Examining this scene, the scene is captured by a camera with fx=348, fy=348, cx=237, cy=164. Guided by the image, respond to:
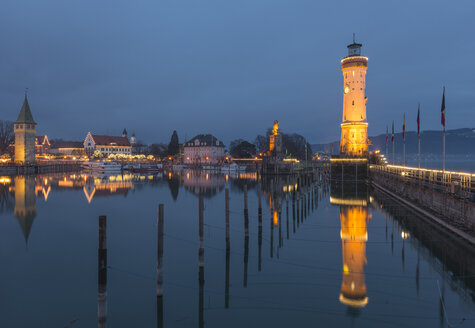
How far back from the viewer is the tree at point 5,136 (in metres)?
111

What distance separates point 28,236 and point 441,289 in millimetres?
23905

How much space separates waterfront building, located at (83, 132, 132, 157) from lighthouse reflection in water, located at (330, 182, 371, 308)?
132037 mm

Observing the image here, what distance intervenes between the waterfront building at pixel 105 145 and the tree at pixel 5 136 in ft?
98.9

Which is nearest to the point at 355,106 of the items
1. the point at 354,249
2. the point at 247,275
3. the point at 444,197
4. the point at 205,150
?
the point at 444,197

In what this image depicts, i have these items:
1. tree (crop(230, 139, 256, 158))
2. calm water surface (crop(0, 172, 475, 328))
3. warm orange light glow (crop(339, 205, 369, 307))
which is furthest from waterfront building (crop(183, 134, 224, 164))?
calm water surface (crop(0, 172, 475, 328))

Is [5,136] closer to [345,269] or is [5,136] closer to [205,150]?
[205,150]

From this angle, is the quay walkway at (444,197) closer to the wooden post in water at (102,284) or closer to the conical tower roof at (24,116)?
the wooden post in water at (102,284)

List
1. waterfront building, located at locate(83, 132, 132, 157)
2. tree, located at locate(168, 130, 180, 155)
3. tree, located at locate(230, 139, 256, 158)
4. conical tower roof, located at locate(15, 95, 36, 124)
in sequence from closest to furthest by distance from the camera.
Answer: conical tower roof, located at locate(15, 95, 36, 124), tree, located at locate(230, 139, 256, 158), tree, located at locate(168, 130, 180, 155), waterfront building, located at locate(83, 132, 132, 157)

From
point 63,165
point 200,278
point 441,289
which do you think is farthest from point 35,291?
point 63,165

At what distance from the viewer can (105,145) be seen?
495ft

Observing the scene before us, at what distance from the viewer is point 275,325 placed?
10.8 m

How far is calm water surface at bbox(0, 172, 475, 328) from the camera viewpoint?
1146 centimetres

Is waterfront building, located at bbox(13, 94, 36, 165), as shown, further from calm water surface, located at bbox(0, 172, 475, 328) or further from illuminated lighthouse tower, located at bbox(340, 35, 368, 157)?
illuminated lighthouse tower, located at bbox(340, 35, 368, 157)

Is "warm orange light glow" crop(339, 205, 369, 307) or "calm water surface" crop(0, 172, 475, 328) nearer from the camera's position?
"calm water surface" crop(0, 172, 475, 328)
